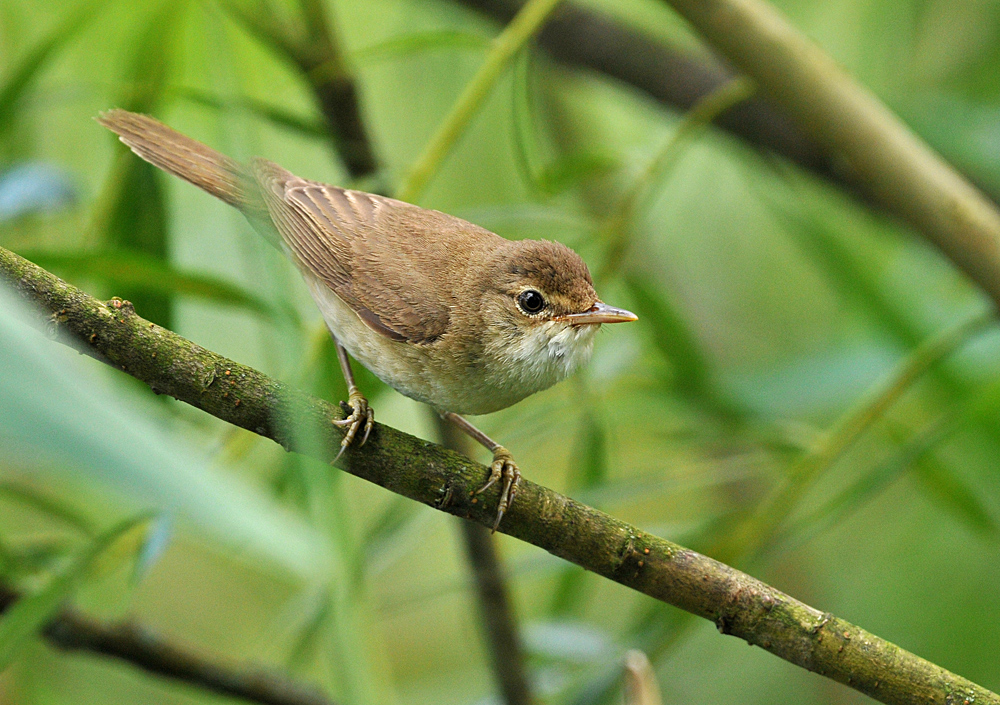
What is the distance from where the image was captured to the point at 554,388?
398 cm

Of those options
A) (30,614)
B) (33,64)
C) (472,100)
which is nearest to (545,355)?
(472,100)

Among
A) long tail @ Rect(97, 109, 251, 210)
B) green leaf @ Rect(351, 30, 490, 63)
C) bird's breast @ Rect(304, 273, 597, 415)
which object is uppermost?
green leaf @ Rect(351, 30, 490, 63)

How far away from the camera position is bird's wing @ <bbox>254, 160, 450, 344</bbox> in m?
2.56

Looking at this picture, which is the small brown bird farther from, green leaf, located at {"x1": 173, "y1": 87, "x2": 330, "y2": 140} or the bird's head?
green leaf, located at {"x1": 173, "y1": 87, "x2": 330, "y2": 140}

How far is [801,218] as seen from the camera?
333 cm

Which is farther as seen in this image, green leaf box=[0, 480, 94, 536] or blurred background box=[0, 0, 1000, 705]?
green leaf box=[0, 480, 94, 536]

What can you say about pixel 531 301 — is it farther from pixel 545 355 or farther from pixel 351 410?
pixel 351 410

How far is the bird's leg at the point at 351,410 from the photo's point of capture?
1.78m

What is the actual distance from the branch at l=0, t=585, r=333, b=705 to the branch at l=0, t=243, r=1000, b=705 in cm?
120

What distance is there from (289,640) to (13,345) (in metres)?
3.24

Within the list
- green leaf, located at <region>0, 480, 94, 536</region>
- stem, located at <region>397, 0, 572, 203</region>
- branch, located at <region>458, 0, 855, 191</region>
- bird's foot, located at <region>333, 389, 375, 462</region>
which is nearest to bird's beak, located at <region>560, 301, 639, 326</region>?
stem, located at <region>397, 0, 572, 203</region>

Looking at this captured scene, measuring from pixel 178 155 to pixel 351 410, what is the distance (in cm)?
98

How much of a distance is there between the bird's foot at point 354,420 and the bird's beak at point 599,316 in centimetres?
65

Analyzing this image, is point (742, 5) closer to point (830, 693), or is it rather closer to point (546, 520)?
point (546, 520)
